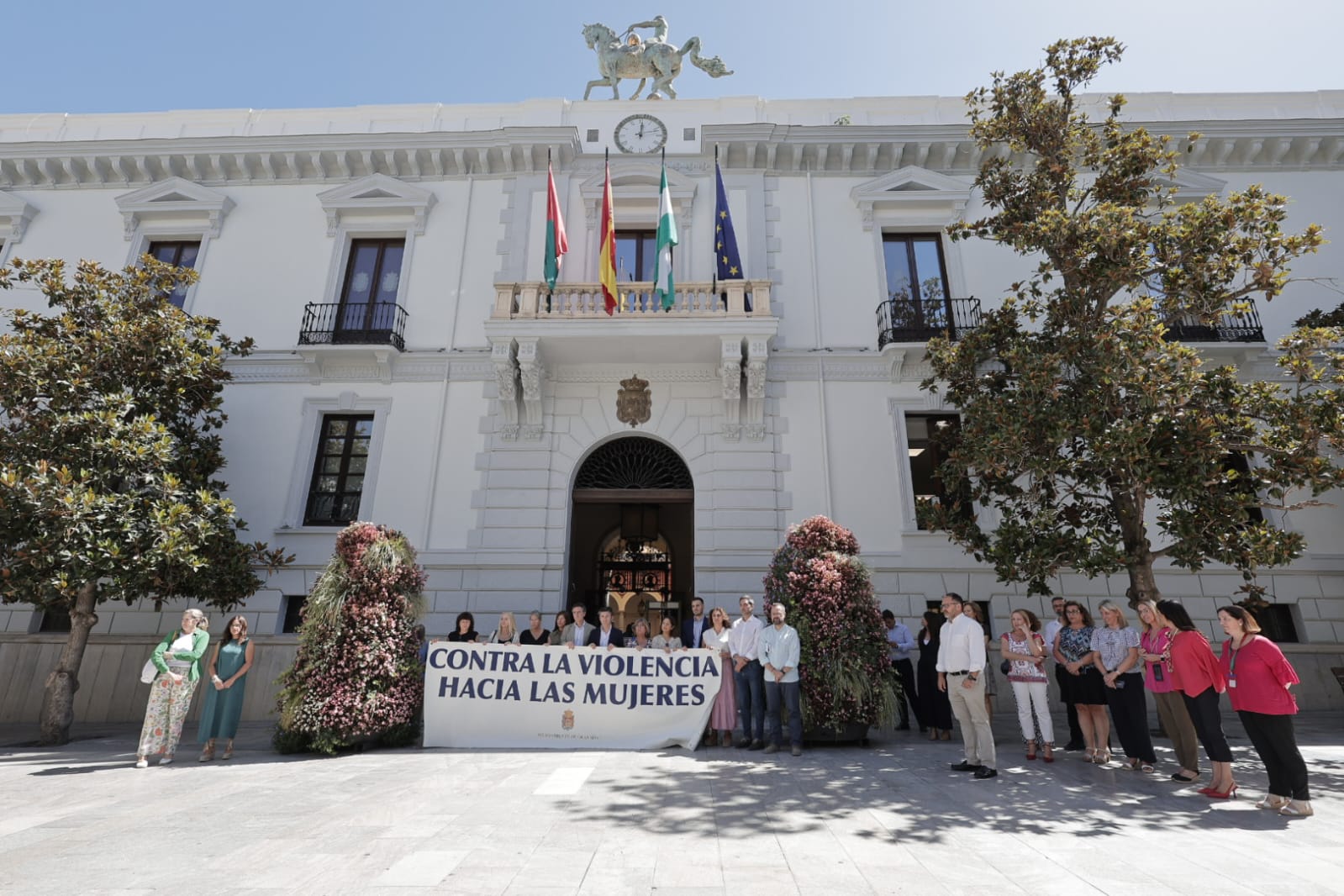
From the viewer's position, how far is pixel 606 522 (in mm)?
15953

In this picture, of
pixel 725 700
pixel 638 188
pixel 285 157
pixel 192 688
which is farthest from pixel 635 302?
pixel 285 157

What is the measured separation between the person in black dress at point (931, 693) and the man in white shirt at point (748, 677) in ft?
7.55

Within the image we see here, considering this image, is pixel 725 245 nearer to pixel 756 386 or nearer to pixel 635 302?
pixel 635 302

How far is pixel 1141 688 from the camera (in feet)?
21.1

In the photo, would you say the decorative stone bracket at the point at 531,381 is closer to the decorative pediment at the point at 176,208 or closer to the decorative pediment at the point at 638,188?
the decorative pediment at the point at 638,188

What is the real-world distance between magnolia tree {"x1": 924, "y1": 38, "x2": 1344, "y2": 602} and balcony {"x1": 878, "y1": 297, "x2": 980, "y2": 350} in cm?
249

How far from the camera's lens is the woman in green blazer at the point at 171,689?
278 inches

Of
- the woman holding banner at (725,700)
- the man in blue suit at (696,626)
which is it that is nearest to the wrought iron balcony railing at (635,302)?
the man in blue suit at (696,626)

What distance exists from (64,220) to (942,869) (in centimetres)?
2007

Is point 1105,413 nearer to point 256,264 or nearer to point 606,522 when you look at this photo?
point 606,522

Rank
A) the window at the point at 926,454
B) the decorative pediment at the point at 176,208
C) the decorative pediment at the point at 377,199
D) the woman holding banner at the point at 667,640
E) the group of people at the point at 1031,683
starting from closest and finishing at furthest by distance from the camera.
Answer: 1. the group of people at the point at 1031,683
2. the woman holding banner at the point at 667,640
3. the window at the point at 926,454
4. the decorative pediment at the point at 377,199
5. the decorative pediment at the point at 176,208

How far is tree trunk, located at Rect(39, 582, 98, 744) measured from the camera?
9.17 metres

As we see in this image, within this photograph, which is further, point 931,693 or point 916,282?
point 916,282

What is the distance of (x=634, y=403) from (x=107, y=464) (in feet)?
26.9
